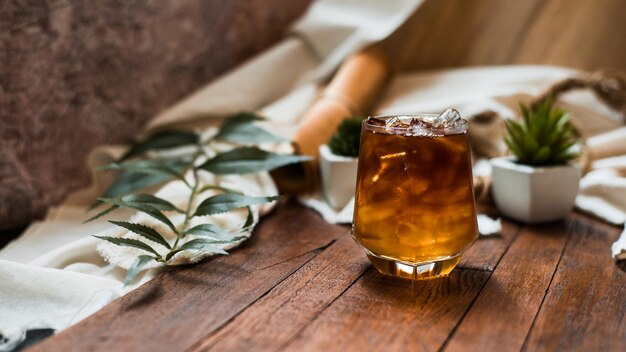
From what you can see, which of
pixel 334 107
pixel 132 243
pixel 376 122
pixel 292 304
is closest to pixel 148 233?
pixel 132 243

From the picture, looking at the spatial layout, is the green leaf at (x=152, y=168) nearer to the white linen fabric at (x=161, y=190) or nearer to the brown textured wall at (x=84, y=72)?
the white linen fabric at (x=161, y=190)

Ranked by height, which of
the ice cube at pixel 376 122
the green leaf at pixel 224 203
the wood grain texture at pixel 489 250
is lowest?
the wood grain texture at pixel 489 250

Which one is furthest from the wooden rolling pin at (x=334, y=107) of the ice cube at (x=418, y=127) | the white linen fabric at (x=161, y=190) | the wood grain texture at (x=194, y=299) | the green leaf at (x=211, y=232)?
the ice cube at (x=418, y=127)

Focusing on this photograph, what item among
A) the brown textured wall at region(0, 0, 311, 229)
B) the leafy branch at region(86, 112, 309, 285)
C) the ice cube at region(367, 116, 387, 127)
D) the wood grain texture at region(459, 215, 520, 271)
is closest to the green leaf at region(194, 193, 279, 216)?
the leafy branch at region(86, 112, 309, 285)

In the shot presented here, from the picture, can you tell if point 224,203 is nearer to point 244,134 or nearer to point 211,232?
point 211,232

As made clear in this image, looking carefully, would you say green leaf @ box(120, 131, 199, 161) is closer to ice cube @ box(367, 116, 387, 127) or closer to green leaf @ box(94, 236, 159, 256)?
green leaf @ box(94, 236, 159, 256)
